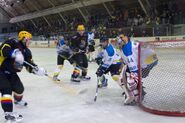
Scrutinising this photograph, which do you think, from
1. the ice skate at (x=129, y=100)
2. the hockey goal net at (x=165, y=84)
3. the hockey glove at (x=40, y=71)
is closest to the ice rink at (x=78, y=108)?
the ice skate at (x=129, y=100)

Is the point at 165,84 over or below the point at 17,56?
below

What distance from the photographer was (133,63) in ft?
17.6

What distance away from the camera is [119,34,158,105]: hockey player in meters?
5.35

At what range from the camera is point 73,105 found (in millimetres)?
5516

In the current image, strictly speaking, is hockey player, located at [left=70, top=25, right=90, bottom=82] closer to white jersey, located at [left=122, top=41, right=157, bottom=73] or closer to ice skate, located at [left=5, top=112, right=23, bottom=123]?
white jersey, located at [left=122, top=41, right=157, bottom=73]

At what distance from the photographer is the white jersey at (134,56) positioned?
534 cm

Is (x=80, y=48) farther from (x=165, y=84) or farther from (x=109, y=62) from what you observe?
(x=165, y=84)

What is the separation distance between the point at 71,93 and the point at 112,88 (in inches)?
35.0

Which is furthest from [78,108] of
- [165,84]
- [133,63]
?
[165,84]

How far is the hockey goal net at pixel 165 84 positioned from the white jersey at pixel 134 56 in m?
0.08

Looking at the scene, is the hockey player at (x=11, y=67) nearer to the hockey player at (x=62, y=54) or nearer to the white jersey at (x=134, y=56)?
the white jersey at (x=134, y=56)

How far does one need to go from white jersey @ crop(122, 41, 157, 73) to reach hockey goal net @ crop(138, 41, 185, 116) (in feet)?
0.25

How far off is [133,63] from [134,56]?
0.11 meters

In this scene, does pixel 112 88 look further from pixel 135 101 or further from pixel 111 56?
pixel 135 101
